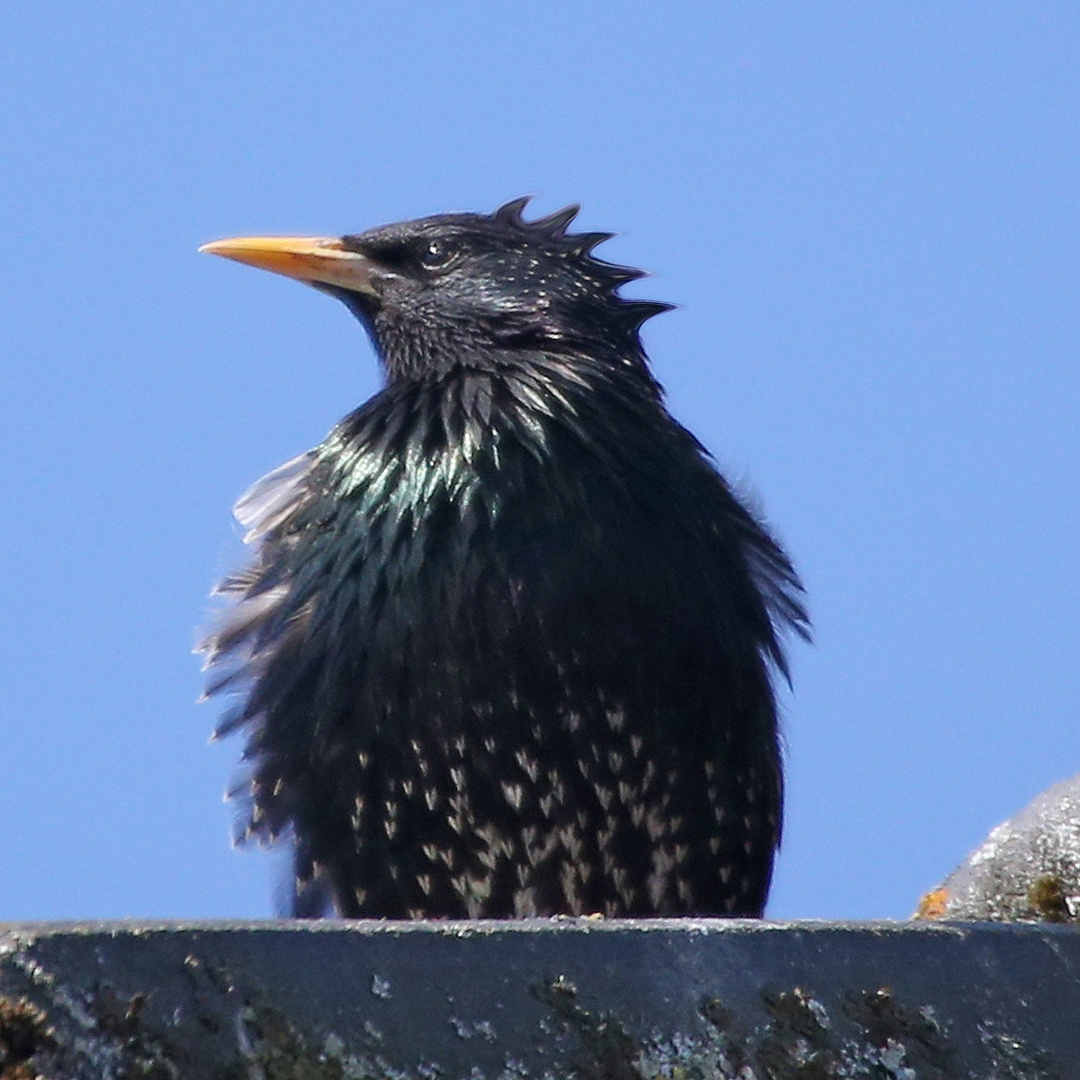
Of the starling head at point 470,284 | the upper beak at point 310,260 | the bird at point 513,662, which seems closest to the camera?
the bird at point 513,662

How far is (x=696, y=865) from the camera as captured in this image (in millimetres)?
4492

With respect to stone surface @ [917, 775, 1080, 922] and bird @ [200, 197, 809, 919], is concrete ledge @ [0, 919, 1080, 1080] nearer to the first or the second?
stone surface @ [917, 775, 1080, 922]

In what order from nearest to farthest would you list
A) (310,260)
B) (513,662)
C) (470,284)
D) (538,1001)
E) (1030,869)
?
(538,1001), (1030,869), (513,662), (470,284), (310,260)

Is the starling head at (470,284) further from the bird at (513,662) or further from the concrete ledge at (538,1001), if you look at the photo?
the concrete ledge at (538,1001)

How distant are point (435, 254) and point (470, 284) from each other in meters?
0.23

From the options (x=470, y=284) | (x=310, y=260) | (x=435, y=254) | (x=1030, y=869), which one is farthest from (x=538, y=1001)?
(x=310, y=260)

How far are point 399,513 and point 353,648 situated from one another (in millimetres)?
333

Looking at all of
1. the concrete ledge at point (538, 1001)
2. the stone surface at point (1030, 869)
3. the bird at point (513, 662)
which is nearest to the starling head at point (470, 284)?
the bird at point (513, 662)

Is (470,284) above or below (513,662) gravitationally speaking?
above

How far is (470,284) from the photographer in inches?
203

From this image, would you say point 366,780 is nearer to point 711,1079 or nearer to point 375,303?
point 375,303

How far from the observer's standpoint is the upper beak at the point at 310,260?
5414 millimetres

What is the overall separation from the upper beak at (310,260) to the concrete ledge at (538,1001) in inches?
139

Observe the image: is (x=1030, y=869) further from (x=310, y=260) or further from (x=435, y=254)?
(x=310, y=260)
